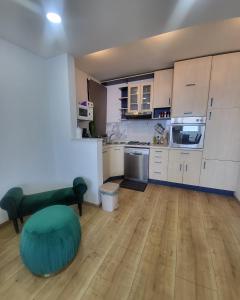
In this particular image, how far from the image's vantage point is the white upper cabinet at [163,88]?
3.04 metres

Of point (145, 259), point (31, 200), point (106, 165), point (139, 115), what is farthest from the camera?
point (139, 115)

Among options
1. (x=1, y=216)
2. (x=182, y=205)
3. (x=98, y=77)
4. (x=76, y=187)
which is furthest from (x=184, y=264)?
(x=98, y=77)

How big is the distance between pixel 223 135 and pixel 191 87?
1097 mm

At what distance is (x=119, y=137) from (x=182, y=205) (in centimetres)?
234

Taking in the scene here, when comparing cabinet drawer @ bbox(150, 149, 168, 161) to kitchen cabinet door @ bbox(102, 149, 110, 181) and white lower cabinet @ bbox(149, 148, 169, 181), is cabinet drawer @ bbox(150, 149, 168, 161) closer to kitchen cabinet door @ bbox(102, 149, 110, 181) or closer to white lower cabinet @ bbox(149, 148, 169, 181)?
white lower cabinet @ bbox(149, 148, 169, 181)

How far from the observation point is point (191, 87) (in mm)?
2684

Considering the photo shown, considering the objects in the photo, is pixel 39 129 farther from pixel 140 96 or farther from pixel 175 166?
pixel 175 166

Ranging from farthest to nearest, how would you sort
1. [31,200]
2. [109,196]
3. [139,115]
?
[139,115] → [109,196] → [31,200]

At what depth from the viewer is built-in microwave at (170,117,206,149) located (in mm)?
2709

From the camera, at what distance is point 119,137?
3982 millimetres

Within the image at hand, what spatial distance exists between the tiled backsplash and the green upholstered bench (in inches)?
85.0

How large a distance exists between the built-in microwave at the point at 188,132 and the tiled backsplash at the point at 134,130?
0.54 metres

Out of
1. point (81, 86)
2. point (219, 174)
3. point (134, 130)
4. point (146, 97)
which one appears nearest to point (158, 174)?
point (219, 174)

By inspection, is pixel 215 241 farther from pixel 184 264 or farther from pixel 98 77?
pixel 98 77
